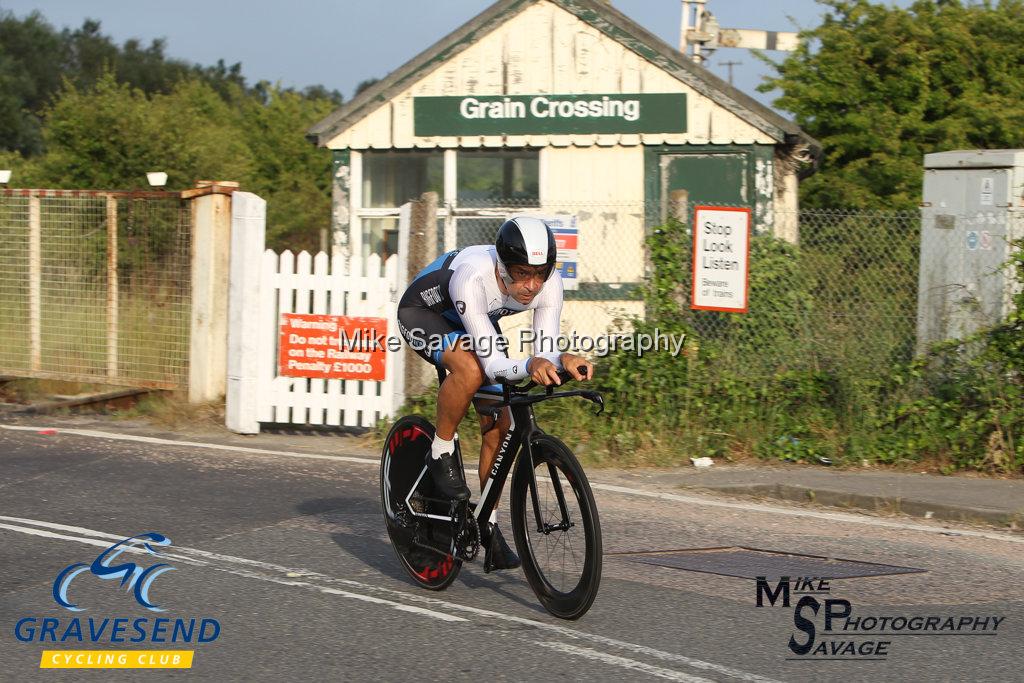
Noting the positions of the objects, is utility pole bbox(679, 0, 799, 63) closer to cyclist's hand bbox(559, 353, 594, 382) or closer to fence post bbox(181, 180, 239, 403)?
fence post bbox(181, 180, 239, 403)

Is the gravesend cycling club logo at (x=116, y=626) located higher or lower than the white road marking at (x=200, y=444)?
lower

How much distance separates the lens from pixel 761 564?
6.59 meters

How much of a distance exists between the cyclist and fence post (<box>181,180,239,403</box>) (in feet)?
19.4

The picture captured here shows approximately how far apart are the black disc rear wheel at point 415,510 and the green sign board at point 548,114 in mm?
8080

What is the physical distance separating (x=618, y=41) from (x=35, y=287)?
7139 millimetres

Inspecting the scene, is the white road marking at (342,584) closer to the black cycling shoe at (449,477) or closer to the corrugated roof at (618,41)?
the black cycling shoe at (449,477)

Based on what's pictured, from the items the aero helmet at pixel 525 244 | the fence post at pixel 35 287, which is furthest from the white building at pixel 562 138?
the aero helmet at pixel 525 244

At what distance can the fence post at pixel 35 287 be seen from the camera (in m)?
12.6

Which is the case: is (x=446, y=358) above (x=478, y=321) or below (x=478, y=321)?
below

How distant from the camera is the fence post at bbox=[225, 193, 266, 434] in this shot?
10.7 m

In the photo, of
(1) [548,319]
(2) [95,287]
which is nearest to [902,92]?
(2) [95,287]

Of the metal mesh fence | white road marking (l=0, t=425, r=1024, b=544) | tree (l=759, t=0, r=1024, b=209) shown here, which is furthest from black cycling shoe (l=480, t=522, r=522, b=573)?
tree (l=759, t=0, r=1024, b=209)

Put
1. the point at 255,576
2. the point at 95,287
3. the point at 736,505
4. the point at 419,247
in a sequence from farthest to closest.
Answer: the point at 95,287 < the point at 419,247 < the point at 736,505 < the point at 255,576

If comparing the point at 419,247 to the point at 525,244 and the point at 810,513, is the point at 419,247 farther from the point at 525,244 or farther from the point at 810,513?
the point at 525,244
